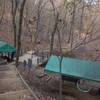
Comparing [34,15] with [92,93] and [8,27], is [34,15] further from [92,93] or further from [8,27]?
[92,93]

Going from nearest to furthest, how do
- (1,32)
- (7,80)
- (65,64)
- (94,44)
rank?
(7,80), (65,64), (94,44), (1,32)

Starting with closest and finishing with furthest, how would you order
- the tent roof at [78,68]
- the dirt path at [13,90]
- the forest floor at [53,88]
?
the dirt path at [13,90] < the forest floor at [53,88] < the tent roof at [78,68]

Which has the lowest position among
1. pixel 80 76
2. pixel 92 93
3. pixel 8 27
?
pixel 92 93

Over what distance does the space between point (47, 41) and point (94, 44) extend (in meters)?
19.0

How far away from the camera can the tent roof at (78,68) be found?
15.2 m

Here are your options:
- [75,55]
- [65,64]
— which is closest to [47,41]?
[75,55]

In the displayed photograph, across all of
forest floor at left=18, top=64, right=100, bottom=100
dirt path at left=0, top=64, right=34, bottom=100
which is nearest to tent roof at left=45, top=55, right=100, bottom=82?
forest floor at left=18, top=64, right=100, bottom=100

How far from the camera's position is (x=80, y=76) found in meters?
15.4

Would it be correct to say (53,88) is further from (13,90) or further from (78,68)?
(13,90)

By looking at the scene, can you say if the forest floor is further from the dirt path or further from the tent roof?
the dirt path

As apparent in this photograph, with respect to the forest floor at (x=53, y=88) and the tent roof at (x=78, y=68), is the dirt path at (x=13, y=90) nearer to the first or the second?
the forest floor at (x=53, y=88)

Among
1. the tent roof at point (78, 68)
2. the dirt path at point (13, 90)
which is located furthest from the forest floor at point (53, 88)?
the dirt path at point (13, 90)

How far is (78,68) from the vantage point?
16141 mm

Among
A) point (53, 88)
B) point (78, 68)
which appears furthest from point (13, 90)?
point (78, 68)
